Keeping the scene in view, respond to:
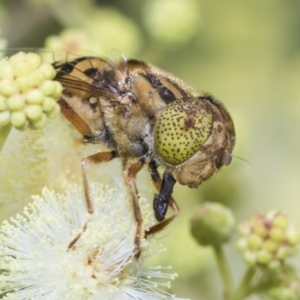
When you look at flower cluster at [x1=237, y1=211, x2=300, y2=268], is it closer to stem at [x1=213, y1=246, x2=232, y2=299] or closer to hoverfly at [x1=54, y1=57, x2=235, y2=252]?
stem at [x1=213, y1=246, x2=232, y2=299]

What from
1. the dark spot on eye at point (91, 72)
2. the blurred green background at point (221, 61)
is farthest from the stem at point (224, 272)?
the dark spot on eye at point (91, 72)

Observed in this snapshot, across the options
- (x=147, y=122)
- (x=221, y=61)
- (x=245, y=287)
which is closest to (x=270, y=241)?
(x=245, y=287)

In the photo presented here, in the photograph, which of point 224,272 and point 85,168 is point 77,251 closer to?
point 85,168

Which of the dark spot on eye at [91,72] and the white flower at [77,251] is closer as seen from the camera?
the white flower at [77,251]

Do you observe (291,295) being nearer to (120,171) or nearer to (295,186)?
(120,171)

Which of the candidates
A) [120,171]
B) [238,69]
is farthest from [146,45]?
[120,171]

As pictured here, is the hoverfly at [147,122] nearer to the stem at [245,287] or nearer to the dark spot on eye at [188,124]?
the dark spot on eye at [188,124]

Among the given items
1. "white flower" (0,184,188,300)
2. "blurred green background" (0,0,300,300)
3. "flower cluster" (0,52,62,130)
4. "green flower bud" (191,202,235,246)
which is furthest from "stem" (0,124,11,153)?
"blurred green background" (0,0,300,300)
